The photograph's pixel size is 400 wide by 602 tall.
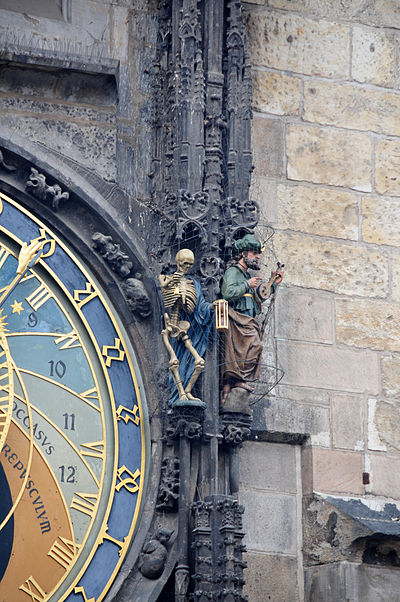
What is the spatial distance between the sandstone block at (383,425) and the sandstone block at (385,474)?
0.05 m

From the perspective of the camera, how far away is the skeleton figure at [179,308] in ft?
27.1

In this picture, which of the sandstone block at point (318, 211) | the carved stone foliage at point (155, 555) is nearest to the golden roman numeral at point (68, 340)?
the carved stone foliage at point (155, 555)

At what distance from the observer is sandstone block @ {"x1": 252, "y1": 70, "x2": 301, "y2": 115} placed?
924 centimetres

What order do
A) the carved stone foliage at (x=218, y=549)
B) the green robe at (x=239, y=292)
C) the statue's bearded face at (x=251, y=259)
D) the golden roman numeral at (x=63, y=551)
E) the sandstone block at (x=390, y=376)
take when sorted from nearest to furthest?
the carved stone foliage at (x=218, y=549)
the golden roman numeral at (x=63, y=551)
the green robe at (x=239, y=292)
the statue's bearded face at (x=251, y=259)
the sandstone block at (x=390, y=376)

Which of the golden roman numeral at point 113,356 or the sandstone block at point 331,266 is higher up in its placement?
the sandstone block at point 331,266

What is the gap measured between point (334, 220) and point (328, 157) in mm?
358

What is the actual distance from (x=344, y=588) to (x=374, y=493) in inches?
24.7

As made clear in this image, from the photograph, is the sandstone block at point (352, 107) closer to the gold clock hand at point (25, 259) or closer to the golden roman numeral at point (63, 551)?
the gold clock hand at point (25, 259)

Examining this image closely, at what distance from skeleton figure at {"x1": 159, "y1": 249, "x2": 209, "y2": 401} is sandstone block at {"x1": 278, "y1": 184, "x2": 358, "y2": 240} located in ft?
2.76

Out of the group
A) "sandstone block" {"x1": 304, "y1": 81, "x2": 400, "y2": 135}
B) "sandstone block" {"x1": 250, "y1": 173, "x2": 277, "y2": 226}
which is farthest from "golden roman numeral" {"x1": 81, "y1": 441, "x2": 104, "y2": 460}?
"sandstone block" {"x1": 304, "y1": 81, "x2": 400, "y2": 135}

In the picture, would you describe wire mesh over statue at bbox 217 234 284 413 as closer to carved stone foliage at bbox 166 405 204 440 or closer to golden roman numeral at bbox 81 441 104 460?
carved stone foliage at bbox 166 405 204 440

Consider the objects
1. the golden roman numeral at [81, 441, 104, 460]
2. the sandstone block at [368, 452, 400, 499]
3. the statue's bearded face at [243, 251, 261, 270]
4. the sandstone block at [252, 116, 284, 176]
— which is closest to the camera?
the golden roman numeral at [81, 441, 104, 460]

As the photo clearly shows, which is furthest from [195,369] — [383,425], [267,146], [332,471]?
[267,146]

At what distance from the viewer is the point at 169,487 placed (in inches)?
321
